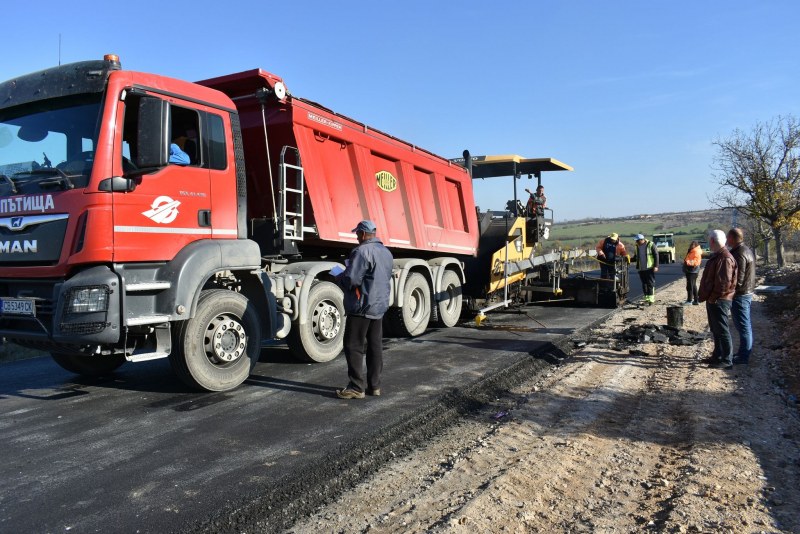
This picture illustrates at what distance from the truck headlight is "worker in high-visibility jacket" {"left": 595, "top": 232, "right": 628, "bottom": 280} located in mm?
10715

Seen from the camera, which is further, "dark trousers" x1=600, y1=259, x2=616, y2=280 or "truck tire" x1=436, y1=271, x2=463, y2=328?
"dark trousers" x1=600, y1=259, x2=616, y2=280

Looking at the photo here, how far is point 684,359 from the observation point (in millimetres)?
6977

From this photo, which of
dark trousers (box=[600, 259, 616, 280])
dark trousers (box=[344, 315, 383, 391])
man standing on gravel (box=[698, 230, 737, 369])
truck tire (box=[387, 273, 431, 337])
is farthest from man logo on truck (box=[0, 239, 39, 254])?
→ dark trousers (box=[600, 259, 616, 280])

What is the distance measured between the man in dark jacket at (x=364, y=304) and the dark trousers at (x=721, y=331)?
13.3ft

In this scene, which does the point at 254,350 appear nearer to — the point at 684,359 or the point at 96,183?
the point at 96,183

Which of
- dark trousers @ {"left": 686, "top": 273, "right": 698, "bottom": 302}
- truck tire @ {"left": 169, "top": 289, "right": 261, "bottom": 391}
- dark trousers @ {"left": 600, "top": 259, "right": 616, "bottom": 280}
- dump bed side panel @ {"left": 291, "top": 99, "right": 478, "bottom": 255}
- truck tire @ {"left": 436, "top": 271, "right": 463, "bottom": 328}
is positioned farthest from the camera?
dark trousers @ {"left": 686, "top": 273, "right": 698, "bottom": 302}

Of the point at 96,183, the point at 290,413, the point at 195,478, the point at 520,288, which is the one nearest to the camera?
the point at 195,478

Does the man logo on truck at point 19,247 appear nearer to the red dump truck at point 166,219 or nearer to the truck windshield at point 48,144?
the red dump truck at point 166,219

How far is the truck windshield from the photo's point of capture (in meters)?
4.66

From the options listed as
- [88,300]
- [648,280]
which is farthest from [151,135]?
[648,280]

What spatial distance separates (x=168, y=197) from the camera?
5.01 m

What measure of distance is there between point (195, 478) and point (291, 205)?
145 inches

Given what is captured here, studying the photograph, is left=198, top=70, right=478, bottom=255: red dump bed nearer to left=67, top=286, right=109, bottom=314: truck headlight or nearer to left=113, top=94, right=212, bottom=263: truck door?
left=113, top=94, right=212, bottom=263: truck door

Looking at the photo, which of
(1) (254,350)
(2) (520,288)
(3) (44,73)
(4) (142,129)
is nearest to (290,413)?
(1) (254,350)
